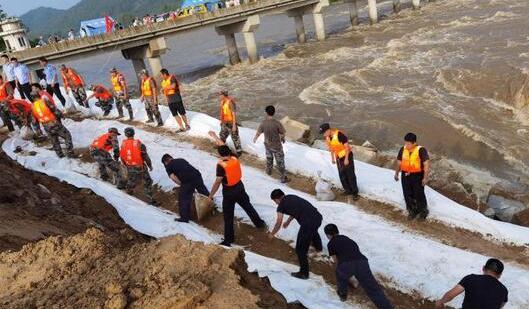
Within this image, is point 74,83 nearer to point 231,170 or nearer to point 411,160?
point 231,170

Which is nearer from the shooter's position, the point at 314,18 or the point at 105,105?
the point at 105,105

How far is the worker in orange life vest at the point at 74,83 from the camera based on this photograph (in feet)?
55.6

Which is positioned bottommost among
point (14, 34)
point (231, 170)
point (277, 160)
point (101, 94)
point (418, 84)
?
point (418, 84)

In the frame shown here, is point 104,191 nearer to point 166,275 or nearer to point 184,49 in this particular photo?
point 166,275

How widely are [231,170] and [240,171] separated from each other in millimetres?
225

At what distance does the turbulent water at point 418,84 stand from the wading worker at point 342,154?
17.1ft

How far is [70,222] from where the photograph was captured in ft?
25.3

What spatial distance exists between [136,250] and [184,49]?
2090 inches

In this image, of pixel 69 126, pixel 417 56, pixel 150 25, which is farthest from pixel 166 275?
pixel 150 25

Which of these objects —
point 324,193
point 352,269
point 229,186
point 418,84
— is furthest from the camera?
point 418,84

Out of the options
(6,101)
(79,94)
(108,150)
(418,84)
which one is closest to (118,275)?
(108,150)

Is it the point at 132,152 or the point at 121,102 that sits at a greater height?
the point at 121,102

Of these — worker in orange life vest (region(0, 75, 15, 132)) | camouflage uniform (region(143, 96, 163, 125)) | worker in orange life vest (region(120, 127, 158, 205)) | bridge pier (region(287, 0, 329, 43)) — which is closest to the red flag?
worker in orange life vest (region(0, 75, 15, 132))

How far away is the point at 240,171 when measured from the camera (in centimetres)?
832
